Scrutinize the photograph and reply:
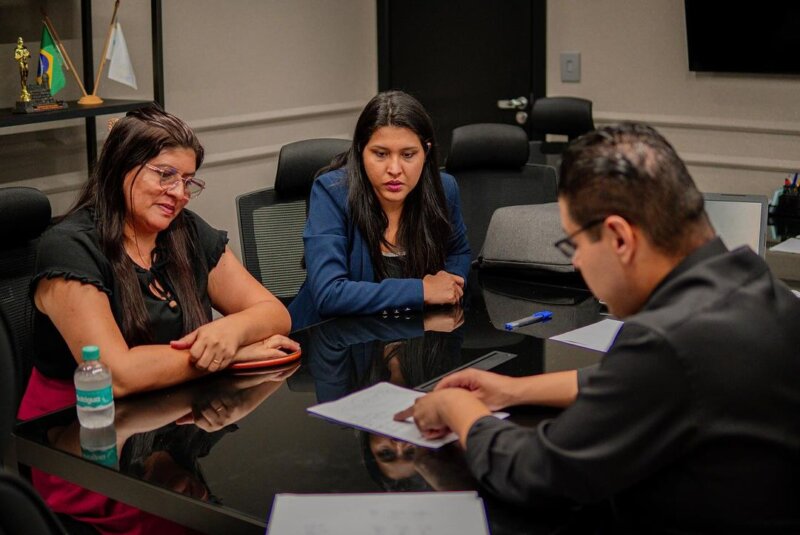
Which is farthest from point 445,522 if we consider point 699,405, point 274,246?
point 274,246

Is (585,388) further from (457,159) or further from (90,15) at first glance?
(90,15)

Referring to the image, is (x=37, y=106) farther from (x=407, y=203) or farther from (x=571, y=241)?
(x=571, y=241)

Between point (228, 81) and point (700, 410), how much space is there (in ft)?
11.5

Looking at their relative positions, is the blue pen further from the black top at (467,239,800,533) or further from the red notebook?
the black top at (467,239,800,533)

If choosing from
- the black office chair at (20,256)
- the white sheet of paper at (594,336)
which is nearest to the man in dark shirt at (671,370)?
the white sheet of paper at (594,336)

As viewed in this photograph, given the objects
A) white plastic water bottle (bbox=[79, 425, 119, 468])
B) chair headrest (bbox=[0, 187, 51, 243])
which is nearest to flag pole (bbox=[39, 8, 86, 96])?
chair headrest (bbox=[0, 187, 51, 243])

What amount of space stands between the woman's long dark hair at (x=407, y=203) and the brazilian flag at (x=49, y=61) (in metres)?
1.26

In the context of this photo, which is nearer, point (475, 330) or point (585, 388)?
point (585, 388)

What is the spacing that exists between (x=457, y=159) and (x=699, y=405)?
236 cm

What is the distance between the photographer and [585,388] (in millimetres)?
1269

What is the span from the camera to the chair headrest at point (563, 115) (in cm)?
431

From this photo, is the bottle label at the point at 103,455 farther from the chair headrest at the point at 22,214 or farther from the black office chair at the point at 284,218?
the black office chair at the point at 284,218

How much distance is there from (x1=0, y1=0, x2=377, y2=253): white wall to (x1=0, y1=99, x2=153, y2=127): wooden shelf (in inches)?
7.9

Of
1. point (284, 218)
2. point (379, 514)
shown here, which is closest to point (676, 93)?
point (284, 218)
